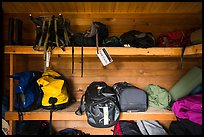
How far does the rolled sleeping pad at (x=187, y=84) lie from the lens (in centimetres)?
166

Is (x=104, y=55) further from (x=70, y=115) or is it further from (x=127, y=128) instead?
(x=127, y=128)

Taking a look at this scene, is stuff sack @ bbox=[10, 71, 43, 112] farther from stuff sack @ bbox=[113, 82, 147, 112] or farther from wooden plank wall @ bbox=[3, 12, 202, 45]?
stuff sack @ bbox=[113, 82, 147, 112]

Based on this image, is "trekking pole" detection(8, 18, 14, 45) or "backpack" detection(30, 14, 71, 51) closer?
"backpack" detection(30, 14, 71, 51)

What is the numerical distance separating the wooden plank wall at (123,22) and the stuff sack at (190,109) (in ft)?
2.76

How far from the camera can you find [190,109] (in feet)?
4.33

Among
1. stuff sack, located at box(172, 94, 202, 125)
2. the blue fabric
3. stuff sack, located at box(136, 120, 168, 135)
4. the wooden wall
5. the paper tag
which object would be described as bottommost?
stuff sack, located at box(136, 120, 168, 135)

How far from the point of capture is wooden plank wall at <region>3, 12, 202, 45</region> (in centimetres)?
200

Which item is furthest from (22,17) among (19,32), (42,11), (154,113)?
(154,113)

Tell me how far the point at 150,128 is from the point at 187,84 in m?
0.55

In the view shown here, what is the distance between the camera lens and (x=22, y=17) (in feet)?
6.57

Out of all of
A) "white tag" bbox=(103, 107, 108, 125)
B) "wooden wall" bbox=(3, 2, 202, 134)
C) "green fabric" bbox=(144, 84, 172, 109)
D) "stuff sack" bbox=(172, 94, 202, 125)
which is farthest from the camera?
"wooden wall" bbox=(3, 2, 202, 134)

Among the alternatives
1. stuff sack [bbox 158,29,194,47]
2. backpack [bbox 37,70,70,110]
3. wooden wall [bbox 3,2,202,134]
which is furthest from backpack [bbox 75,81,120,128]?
stuff sack [bbox 158,29,194,47]

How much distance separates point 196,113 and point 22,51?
1381mm

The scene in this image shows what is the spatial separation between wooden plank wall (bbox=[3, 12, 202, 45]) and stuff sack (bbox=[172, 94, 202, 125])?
84cm
